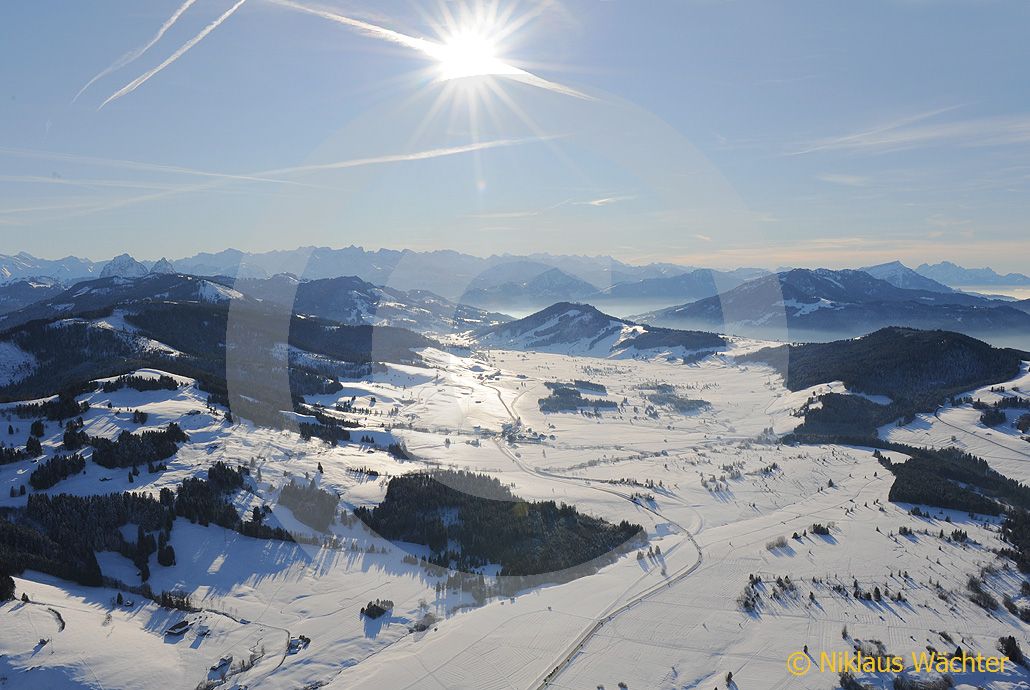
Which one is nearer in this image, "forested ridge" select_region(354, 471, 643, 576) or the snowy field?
the snowy field

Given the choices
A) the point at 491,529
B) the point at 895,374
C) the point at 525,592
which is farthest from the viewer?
the point at 895,374

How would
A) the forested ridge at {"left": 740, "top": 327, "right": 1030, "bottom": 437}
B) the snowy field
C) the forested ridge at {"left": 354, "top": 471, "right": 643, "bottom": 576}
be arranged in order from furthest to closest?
the forested ridge at {"left": 740, "top": 327, "right": 1030, "bottom": 437} → the forested ridge at {"left": 354, "top": 471, "right": 643, "bottom": 576} → the snowy field

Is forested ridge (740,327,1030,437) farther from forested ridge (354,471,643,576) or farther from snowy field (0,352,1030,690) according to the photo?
forested ridge (354,471,643,576)

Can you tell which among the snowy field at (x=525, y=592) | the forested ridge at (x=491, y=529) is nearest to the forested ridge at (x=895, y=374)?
the snowy field at (x=525, y=592)

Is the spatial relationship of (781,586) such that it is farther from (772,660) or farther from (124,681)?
(124,681)

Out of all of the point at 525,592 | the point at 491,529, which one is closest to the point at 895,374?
the point at 491,529

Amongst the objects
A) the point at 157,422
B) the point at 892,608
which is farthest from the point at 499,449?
the point at 892,608

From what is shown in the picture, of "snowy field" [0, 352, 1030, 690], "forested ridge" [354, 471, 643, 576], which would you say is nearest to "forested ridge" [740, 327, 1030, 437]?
"snowy field" [0, 352, 1030, 690]

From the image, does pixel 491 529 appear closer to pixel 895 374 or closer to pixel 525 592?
pixel 525 592
